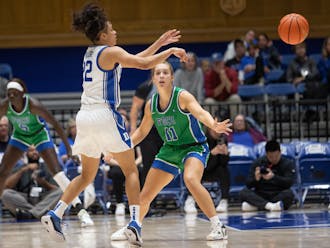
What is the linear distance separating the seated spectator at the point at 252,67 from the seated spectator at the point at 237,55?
0.24ft

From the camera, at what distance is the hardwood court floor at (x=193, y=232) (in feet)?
25.4

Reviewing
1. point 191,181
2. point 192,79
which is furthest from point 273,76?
point 191,181

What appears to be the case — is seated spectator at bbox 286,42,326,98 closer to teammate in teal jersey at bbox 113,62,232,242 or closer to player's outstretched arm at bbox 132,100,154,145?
teammate in teal jersey at bbox 113,62,232,242

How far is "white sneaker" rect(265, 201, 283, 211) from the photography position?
12352mm

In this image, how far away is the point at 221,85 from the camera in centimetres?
1536

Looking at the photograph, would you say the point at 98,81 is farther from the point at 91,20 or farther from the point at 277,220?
the point at 277,220

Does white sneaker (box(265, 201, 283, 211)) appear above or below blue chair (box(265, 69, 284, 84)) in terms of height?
below

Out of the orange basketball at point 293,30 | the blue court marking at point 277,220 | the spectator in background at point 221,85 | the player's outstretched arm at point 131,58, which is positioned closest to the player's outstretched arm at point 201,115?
the player's outstretched arm at point 131,58

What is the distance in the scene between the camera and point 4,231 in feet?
33.7

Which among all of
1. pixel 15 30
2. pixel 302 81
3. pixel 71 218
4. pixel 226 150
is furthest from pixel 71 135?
pixel 15 30

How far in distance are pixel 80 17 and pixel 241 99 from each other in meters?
8.42

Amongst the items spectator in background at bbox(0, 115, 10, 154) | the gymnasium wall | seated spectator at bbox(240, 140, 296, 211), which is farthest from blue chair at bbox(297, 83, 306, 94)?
Result: spectator in background at bbox(0, 115, 10, 154)

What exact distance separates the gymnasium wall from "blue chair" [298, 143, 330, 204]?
5.70 m

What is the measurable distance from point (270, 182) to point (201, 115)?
193 inches
